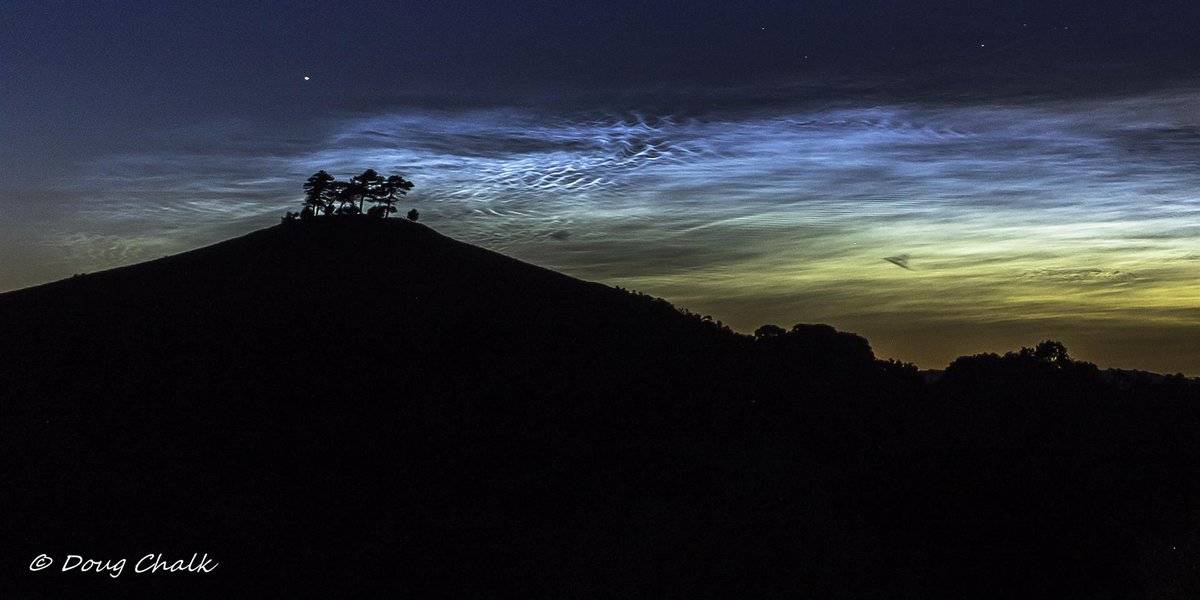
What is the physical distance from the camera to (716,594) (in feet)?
142

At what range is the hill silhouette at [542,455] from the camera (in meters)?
45.2

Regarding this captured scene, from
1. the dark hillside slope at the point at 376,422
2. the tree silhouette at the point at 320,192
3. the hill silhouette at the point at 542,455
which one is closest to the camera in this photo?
the hill silhouette at the point at 542,455

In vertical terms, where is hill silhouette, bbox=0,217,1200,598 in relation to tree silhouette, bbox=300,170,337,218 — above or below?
below

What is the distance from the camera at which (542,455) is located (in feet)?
189

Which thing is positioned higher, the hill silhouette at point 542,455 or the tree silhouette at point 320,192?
the tree silhouette at point 320,192

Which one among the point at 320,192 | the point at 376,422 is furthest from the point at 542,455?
the point at 320,192

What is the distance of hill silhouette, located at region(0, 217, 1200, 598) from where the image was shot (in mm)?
45156

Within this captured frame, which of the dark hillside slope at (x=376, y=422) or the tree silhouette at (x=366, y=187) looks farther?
the tree silhouette at (x=366, y=187)

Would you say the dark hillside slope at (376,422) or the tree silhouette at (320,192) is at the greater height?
the tree silhouette at (320,192)

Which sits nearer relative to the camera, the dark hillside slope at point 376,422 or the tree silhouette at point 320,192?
the dark hillside slope at point 376,422

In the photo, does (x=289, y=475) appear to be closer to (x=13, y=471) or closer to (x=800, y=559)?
(x=13, y=471)

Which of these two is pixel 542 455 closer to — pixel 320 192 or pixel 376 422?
pixel 376 422

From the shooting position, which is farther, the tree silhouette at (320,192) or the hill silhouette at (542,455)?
the tree silhouette at (320,192)

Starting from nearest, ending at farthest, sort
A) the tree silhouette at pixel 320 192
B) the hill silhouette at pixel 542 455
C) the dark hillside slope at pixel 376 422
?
the hill silhouette at pixel 542 455 → the dark hillside slope at pixel 376 422 → the tree silhouette at pixel 320 192
